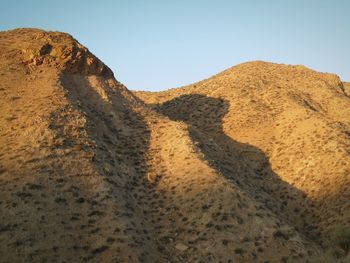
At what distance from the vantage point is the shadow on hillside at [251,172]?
97.8 ft

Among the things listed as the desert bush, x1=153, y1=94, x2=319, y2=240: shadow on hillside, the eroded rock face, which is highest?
the eroded rock face

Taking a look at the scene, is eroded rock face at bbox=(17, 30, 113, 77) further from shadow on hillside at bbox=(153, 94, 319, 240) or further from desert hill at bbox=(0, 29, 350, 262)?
shadow on hillside at bbox=(153, 94, 319, 240)

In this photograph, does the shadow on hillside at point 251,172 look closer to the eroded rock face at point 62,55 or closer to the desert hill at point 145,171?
the desert hill at point 145,171

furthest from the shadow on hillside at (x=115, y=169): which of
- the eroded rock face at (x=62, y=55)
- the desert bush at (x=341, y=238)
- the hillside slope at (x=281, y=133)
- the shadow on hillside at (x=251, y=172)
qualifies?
the desert bush at (x=341, y=238)

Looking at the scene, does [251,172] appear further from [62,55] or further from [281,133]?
[62,55]

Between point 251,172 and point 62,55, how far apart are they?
22861 mm

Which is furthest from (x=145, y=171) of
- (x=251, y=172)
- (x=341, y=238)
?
(x=341, y=238)

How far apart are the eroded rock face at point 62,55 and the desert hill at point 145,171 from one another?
0.44ft

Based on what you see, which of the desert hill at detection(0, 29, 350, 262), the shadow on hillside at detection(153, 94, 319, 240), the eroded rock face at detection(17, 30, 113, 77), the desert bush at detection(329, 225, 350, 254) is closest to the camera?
the desert hill at detection(0, 29, 350, 262)

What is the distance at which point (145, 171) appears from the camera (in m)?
30.2

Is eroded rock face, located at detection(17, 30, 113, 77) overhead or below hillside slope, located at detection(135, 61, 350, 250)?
overhead

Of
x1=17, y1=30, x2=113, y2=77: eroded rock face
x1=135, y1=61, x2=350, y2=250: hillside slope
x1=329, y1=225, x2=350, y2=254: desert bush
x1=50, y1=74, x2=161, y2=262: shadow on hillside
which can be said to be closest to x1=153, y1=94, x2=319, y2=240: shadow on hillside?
x1=135, y1=61, x2=350, y2=250: hillside slope

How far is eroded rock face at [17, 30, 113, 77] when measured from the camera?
40.5m

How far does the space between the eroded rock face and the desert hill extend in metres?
0.13
